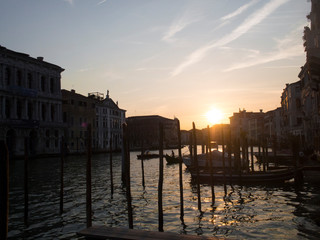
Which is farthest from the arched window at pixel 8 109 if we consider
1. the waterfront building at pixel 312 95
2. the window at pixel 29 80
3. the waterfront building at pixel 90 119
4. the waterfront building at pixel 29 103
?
the waterfront building at pixel 312 95

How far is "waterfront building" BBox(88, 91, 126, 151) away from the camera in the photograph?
65062 mm

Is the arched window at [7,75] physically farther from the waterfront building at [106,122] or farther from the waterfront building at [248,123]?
the waterfront building at [248,123]

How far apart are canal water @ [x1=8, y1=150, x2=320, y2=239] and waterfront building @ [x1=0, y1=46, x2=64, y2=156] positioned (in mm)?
22925

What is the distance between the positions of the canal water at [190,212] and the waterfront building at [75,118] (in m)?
36.0

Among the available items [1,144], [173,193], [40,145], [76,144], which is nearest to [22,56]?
[40,145]

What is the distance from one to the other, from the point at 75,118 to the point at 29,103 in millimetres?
13404

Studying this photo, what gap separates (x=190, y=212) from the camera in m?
11.7

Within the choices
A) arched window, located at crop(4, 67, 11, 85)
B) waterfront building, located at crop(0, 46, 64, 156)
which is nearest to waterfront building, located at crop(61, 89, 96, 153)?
waterfront building, located at crop(0, 46, 64, 156)

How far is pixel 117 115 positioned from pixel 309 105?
48.2 m

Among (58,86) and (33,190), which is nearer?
(33,190)

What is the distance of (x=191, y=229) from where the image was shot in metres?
9.59

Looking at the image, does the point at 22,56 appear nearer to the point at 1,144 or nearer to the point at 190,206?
the point at 190,206

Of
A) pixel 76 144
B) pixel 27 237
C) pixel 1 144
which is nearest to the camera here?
pixel 1 144

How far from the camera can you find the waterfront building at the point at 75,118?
52.5m
